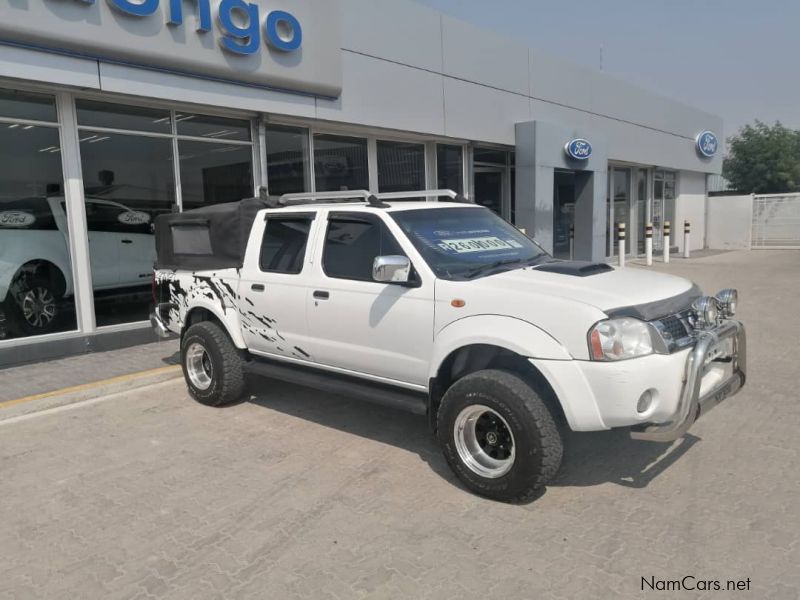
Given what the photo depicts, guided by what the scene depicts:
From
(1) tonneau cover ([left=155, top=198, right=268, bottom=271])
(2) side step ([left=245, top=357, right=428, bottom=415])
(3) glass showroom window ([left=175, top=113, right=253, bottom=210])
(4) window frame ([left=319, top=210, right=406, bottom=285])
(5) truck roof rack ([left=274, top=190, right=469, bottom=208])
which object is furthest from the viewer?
(3) glass showroom window ([left=175, top=113, right=253, bottom=210])

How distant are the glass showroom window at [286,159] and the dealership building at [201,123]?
3 centimetres

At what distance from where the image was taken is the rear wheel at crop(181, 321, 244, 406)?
5914 mm

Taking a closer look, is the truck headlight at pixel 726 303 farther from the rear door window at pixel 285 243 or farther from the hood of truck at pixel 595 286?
the rear door window at pixel 285 243

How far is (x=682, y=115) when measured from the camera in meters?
22.7

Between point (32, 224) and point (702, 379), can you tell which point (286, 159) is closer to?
point (32, 224)

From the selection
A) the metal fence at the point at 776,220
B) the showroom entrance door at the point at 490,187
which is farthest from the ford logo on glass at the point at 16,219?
the metal fence at the point at 776,220

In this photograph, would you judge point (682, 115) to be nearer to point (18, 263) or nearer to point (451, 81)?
point (451, 81)

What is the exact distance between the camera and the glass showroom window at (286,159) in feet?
34.6

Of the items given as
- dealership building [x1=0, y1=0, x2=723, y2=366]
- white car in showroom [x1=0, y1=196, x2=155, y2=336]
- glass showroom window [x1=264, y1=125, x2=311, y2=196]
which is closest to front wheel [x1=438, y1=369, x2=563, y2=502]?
dealership building [x1=0, y1=0, x2=723, y2=366]

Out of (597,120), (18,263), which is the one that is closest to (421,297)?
(18,263)

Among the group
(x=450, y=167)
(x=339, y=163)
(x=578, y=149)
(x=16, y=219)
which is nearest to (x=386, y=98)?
(x=339, y=163)

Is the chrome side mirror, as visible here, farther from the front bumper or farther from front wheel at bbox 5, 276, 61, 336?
front wheel at bbox 5, 276, 61, 336

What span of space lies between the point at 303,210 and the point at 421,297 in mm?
1552

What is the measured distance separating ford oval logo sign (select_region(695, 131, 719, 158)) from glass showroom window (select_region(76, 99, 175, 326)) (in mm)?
20937
